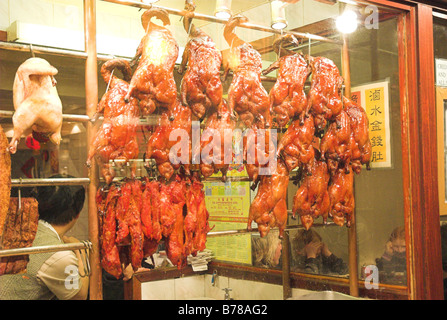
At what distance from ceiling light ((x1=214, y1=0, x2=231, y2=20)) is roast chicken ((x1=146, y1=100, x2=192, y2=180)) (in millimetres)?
750

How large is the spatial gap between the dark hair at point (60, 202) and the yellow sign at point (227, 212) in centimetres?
88

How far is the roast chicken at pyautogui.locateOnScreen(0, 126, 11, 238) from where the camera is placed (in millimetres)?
2346

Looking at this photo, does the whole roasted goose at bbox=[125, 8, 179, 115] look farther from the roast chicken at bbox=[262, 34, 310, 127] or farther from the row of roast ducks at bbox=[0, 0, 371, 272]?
the roast chicken at bbox=[262, 34, 310, 127]

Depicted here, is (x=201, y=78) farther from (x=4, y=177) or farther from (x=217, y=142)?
(x=4, y=177)

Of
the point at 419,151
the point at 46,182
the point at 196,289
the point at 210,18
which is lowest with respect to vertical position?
the point at 196,289

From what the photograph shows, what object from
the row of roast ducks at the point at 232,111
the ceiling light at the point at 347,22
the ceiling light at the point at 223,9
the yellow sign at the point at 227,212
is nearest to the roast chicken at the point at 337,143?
the row of roast ducks at the point at 232,111

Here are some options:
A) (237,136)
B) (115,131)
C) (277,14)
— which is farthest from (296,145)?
(115,131)

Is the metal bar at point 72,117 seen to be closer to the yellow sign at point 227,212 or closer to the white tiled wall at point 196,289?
the yellow sign at point 227,212

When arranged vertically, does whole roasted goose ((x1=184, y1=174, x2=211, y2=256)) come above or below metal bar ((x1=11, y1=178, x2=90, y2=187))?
below

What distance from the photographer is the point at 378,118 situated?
12.3 feet

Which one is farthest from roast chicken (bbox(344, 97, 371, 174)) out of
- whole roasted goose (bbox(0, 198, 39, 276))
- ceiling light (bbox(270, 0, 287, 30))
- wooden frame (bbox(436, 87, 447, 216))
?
whole roasted goose (bbox(0, 198, 39, 276))

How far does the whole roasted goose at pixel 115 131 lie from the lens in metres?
2.62

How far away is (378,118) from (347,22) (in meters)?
0.78
